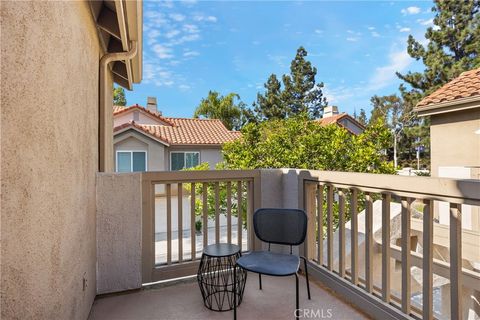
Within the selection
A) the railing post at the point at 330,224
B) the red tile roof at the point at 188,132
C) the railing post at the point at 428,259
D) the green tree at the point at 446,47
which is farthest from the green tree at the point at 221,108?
the railing post at the point at 428,259

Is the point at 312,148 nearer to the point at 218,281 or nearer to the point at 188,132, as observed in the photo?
the point at 218,281

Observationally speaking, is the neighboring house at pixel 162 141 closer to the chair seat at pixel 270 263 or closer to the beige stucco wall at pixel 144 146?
the beige stucco wall at pixel 144 146

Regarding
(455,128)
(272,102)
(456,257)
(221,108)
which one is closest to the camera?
(456,257)

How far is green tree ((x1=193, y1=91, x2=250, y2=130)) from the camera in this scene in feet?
80.8

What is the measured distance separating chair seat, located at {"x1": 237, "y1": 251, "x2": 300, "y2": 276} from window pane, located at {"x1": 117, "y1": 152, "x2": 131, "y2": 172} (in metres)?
11.8

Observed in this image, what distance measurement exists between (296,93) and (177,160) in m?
15.9

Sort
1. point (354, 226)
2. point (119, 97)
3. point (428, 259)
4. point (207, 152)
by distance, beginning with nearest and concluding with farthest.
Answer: point (428, 259) < point (354, 226) < point (207, 152) < point (119, 97)

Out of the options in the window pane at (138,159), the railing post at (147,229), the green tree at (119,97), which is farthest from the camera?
the green tree at (119,97)

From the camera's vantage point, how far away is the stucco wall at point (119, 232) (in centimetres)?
265

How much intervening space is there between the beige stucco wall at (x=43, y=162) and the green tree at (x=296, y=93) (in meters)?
24.3

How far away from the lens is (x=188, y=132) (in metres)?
15.3

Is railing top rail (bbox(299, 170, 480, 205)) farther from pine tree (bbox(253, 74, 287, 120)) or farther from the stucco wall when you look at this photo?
pine tree (bbox(253, 74, 287, 120))

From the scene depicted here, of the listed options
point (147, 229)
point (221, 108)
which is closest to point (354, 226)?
point (147, 229)

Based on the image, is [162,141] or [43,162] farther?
[162,141]
